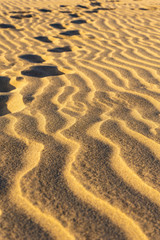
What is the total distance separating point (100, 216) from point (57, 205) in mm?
216

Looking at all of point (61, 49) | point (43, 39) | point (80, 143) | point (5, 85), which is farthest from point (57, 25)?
point (80, 143)

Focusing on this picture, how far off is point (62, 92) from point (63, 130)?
0.86 metres

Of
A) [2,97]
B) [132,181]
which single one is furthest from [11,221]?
[2,97]

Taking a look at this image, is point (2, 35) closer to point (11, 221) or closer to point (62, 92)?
point (62, 92)

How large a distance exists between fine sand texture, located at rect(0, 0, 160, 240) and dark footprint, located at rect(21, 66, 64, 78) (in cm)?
1

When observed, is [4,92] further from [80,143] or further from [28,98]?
[80,143]

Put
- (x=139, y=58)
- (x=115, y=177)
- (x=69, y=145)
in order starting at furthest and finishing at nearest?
(x=139, y=58), (x=69, y=145), (x=115, y=177)

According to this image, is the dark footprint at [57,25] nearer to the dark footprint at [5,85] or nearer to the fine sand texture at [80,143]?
the fine sand texture at [80,143]

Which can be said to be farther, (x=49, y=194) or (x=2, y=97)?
(x=2, y=97)

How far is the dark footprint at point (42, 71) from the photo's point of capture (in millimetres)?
3539

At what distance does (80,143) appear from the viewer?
1974mm

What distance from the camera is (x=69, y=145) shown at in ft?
6.41

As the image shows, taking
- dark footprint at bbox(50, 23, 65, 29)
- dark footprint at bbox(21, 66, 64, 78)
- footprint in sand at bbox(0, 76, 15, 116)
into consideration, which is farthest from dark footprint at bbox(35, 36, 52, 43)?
footprint in sand at bbox(0, 76, 15, 116)

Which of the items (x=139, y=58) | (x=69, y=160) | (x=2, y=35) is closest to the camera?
(x=69, y=160)
